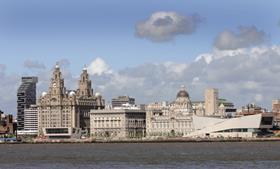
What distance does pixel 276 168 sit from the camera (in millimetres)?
73562

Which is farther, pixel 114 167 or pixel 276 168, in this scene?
pixel 114 167

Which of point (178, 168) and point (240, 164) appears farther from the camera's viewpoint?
point (240, 164)

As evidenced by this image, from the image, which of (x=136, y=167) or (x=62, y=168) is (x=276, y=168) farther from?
(x=62, y=168)

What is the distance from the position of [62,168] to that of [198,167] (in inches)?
498

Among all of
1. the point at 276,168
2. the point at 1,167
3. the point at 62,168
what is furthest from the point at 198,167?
the point at 1,167

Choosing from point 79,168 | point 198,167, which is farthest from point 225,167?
point 79,168

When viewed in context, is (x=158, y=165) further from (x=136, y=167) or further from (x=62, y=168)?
(x=62, y=168)

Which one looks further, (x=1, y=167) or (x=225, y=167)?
(x=1, y=167)

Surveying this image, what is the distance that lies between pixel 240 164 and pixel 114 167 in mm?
12251

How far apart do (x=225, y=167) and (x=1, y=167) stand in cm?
2212

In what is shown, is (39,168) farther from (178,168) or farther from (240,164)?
(240,164)

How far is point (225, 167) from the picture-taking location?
251 ft

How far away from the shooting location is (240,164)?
267 feet

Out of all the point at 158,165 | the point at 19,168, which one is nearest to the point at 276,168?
the point at 158,165
